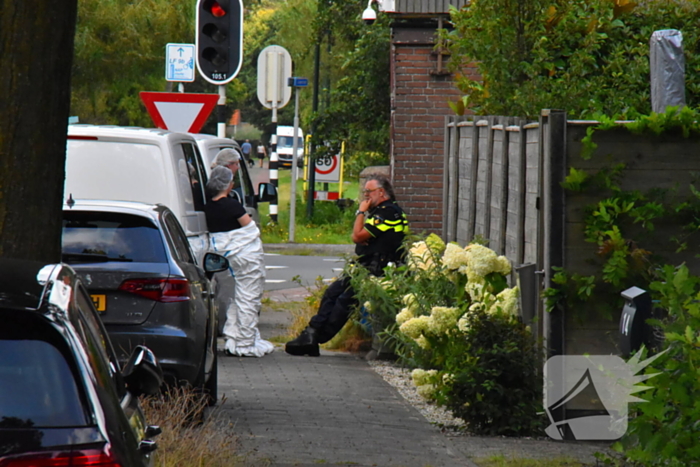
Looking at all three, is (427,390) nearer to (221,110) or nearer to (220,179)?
(220,179)

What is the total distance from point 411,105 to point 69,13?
1066 cm

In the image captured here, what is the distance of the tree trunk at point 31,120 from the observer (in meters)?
5.37

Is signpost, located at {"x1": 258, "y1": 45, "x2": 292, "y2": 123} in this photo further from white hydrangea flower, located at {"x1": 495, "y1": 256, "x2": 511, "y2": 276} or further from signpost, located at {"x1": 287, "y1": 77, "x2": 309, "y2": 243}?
white hydrangea flower, located at {"x1": 495, "y1": 256, "x2": 511, "y2": 276}

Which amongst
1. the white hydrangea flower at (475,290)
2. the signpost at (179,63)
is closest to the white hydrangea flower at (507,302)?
the white hydrangea flower at (475,290)

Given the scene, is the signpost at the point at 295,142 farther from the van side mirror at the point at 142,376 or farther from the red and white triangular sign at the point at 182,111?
the van side mirror at the point at 142,376

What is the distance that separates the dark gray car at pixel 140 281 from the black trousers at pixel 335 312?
3447 millimetres

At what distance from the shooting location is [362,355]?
11125 mm

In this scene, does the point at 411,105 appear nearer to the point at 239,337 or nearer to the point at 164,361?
the point at 239,337

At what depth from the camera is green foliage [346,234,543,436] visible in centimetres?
723

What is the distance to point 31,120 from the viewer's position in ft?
17.7

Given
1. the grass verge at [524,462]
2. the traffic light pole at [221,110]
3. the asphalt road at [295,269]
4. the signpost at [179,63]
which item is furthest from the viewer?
the asphalt road at [295,269]

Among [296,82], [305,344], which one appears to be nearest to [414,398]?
[305,344]

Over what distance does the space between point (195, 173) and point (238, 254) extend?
2.95 ft

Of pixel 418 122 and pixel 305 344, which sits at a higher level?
pixel 418 122
